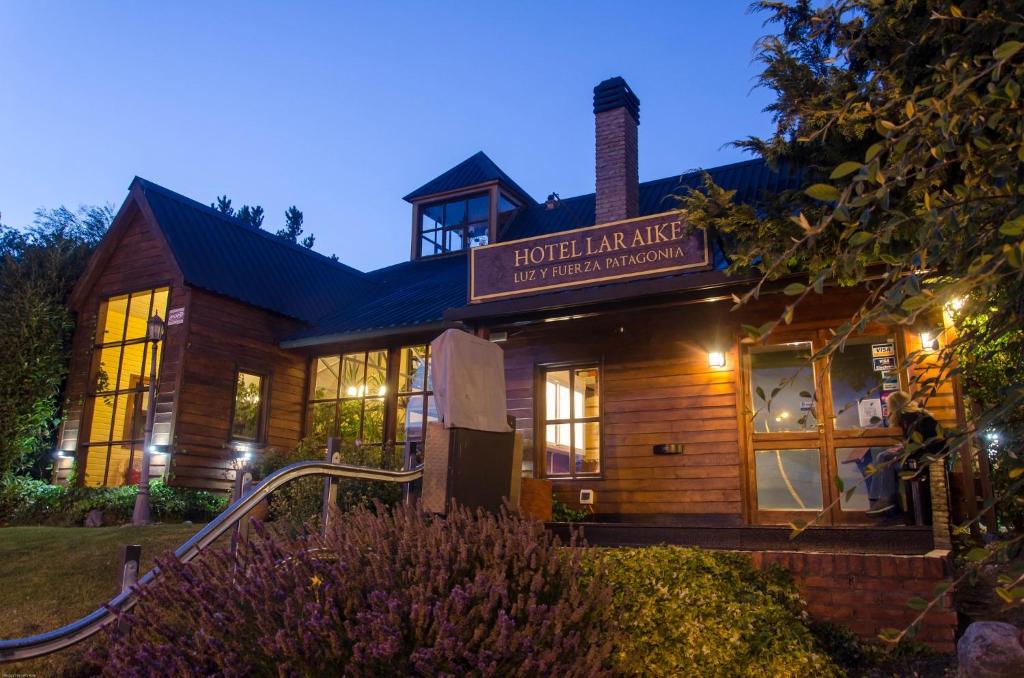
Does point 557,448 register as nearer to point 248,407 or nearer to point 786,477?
point 786,477

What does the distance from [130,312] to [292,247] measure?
3.99 meters

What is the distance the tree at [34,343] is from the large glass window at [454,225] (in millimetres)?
8206

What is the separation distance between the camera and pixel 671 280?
9.84 meters

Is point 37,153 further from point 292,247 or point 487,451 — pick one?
Result: point 487,451

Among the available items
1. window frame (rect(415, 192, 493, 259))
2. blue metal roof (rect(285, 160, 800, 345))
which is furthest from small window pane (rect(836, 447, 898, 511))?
window frame (rect(415, 192, 493, 259))

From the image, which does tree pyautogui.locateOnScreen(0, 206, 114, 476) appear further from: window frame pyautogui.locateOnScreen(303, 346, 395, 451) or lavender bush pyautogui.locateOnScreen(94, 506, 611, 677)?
lavender bush pyautogui.locateOnScreen(94, 506, 611, 677)

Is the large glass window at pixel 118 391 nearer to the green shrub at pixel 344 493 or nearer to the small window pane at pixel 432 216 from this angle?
the green shrub at pixel 344 493

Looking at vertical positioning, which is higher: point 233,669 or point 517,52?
point 517,52

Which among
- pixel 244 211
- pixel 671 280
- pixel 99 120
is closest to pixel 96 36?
pixel 99 120

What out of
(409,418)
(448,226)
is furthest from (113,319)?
(448,226)

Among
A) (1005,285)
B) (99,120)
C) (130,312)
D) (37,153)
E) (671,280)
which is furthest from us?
(37,153)

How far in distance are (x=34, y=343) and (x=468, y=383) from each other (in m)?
12.6

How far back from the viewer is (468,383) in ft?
29.3

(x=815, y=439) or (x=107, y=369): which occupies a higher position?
(x=107, y=369)
